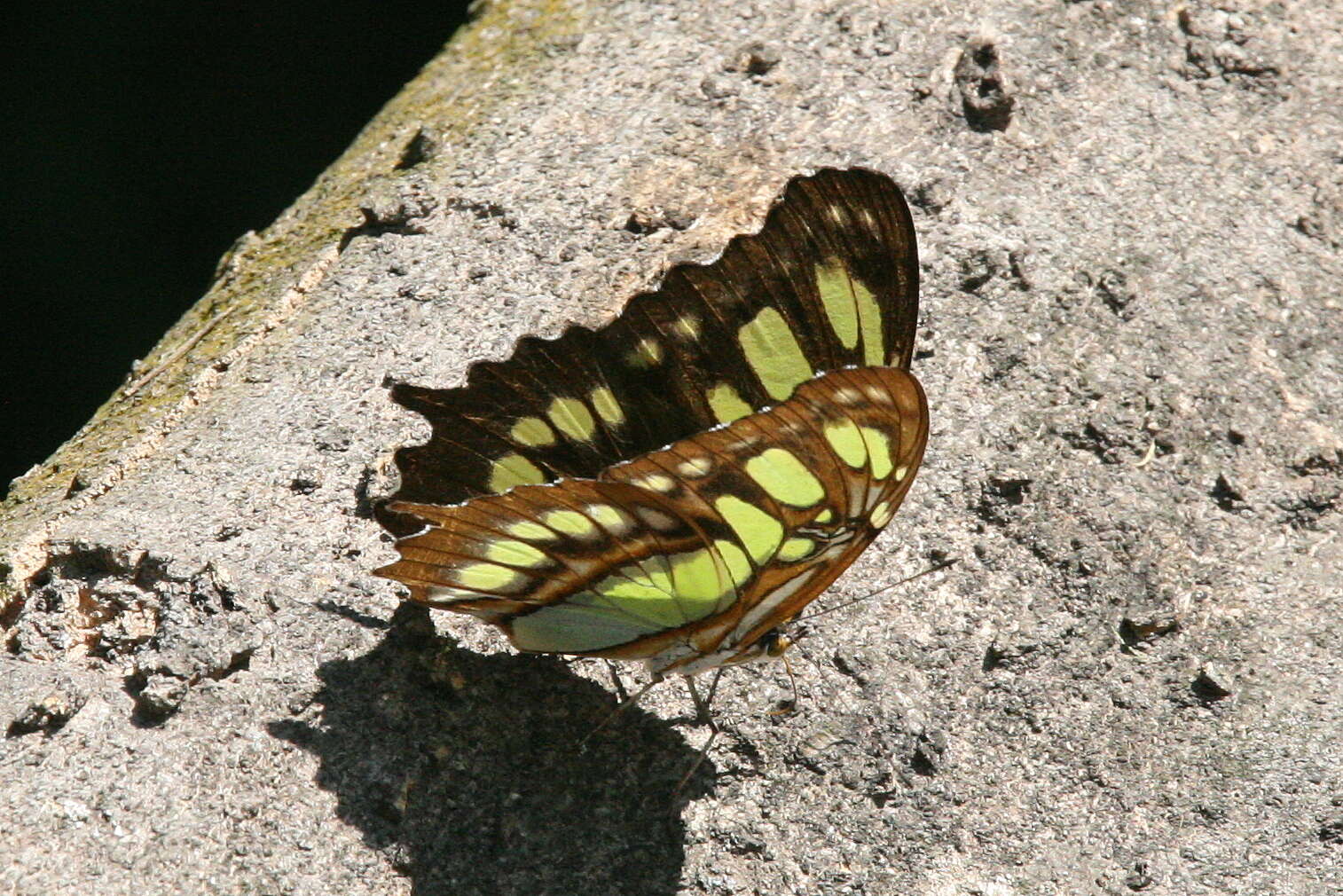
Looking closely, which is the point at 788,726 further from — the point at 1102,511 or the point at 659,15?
the point at 659,15

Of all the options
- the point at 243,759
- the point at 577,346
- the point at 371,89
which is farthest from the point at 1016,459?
the point at 371,89

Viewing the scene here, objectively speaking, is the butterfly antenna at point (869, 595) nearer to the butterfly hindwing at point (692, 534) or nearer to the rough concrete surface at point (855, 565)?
the rough concrete surface at point (855, 565)

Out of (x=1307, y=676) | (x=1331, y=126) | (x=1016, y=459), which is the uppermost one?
(x=1016, y=459)

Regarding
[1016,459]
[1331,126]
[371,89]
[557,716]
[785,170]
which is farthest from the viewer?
[371,89]

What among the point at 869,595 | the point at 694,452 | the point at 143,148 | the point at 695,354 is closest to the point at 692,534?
the point at 694,452

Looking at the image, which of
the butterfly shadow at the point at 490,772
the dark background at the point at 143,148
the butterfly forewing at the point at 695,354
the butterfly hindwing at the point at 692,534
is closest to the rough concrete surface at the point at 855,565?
the butterfly shadow at the point at 490,772

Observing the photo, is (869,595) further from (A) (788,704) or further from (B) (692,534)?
(B) (692,534)

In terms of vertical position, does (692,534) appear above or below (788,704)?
above
